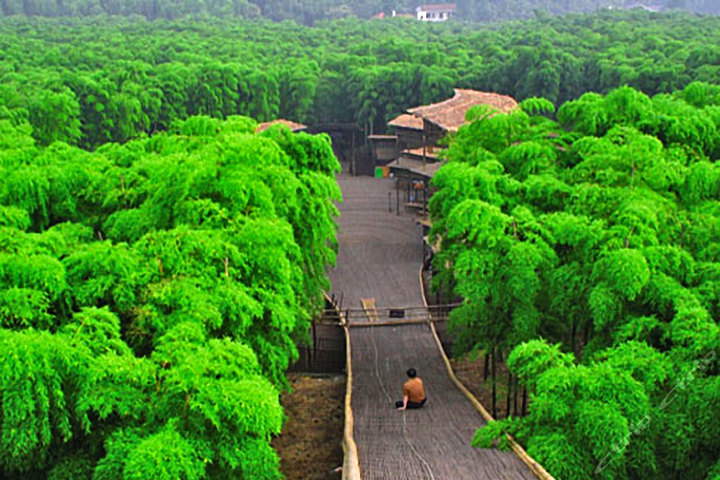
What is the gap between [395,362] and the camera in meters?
16.1

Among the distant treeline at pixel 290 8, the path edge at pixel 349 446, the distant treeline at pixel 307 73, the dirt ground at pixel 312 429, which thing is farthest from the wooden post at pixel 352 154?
the distant treeline at pixel 290 8

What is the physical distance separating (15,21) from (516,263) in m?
74.7

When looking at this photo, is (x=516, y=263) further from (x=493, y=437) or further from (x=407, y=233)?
(x=407, y=233)

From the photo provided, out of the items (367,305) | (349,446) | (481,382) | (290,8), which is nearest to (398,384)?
(481,382)

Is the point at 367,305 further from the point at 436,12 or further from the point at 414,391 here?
the point at 436,12

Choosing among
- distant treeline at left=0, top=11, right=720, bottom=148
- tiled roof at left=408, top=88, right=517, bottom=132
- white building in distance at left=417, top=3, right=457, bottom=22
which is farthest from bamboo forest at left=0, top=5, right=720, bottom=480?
white building in distance at left=417, top=3, right=457, bottom=22

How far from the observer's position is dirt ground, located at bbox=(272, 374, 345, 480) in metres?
14.2

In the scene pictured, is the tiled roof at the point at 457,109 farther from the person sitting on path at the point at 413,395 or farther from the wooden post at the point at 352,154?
the person sitting on path at the point at 413,395

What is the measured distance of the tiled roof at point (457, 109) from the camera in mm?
28266

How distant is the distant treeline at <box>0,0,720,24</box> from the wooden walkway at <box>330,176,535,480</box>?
2458 inches

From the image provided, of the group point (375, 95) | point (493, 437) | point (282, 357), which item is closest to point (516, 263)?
point (493, 437)

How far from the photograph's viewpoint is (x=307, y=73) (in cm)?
4625

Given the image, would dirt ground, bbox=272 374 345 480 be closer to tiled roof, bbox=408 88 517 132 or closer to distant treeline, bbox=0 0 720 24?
tiled roof, bbox=408 88 517 132

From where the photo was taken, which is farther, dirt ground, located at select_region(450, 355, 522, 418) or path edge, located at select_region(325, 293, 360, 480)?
dirt ground, located at select_region(450, 355, 522, 418)
